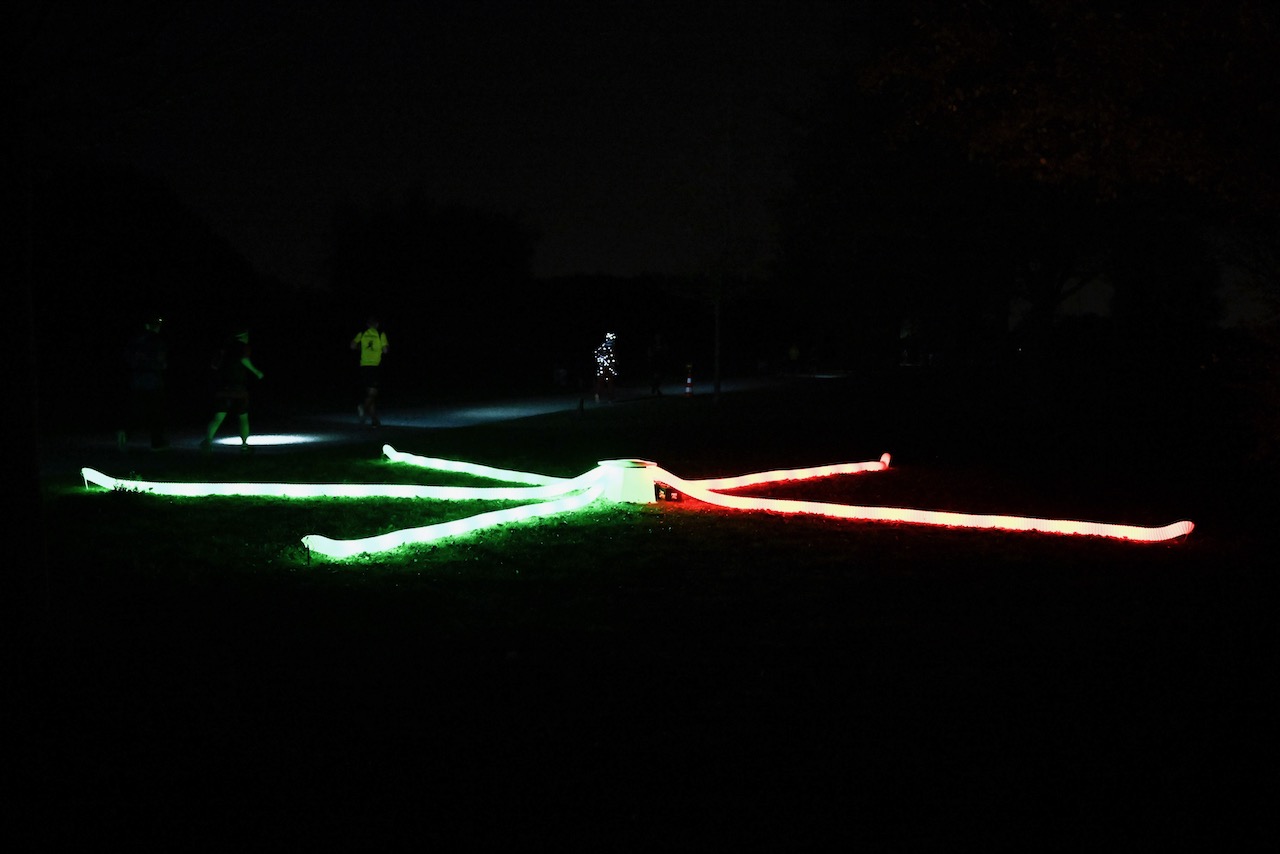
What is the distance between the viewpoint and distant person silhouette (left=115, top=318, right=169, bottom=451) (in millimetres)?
13906

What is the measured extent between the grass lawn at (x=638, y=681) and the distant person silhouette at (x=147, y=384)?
3922 mm

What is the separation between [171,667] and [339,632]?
91cm

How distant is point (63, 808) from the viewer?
151 inches

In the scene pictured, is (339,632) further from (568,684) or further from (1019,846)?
(1019,846)

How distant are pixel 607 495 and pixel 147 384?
6.92 m

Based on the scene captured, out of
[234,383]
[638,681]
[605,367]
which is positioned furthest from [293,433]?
[638,681]

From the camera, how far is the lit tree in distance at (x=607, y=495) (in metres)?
9.04

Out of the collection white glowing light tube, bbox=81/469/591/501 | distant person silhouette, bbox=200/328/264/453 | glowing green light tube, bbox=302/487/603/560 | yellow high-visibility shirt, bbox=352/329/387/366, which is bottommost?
glowing green light tube, bbox=302/487/603/560

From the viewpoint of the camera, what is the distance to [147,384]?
14.0m

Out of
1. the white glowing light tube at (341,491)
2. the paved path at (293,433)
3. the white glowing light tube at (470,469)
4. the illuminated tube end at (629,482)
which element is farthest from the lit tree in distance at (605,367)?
the illuminated tube end at (629,482)

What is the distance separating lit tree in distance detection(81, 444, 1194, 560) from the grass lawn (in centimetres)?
27

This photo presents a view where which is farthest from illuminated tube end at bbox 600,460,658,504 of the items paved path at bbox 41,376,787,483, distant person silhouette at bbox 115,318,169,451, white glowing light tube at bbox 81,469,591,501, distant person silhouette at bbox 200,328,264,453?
distant person silhouette at bbox 115,318,169,451

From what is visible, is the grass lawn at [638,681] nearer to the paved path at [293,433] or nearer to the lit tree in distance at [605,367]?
the paved path at [293,433]

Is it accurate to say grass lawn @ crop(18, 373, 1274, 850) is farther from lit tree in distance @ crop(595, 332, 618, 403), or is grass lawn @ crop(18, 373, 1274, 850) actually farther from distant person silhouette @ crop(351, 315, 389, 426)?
lit tree in distance @ crop(595, 332, 618, 403)
